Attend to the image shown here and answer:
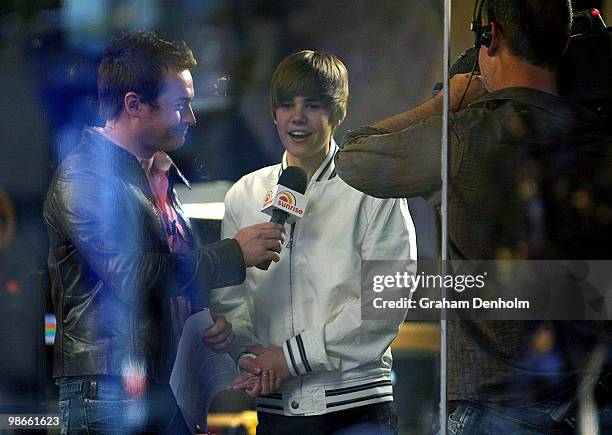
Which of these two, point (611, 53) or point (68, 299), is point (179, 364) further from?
point (611, 53)

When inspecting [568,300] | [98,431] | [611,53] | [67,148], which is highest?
[611,53]

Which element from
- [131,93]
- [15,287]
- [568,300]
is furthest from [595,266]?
[15,287]

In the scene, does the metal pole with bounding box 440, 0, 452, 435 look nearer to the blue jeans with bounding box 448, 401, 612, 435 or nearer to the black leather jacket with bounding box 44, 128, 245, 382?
the blue jeans with bounding box 448, 401, 612, 435

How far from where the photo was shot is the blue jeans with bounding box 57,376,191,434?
3.50 meters

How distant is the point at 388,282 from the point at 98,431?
48.8 inches

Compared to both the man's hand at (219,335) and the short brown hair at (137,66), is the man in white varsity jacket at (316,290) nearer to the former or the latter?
the man's hand at (219,335)

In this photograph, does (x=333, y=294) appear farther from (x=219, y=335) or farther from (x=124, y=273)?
(x=124, y=273)

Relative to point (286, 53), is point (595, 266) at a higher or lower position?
lower

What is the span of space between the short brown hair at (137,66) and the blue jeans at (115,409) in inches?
40.8

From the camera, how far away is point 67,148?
3.61m

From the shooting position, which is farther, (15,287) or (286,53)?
(15,287)

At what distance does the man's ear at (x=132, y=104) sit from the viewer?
140 inches

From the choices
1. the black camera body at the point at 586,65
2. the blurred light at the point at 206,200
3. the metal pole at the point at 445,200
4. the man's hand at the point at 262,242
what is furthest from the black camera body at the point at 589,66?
the blurred light at the point at 206,200

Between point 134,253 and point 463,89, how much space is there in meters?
1.39
